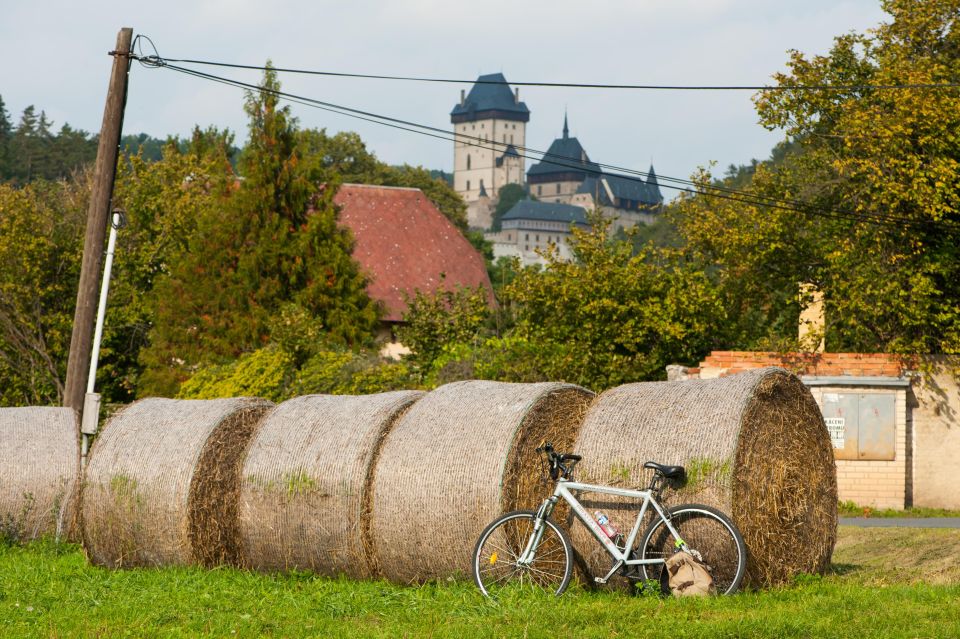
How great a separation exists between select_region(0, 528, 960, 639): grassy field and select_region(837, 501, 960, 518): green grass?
30.0 feet

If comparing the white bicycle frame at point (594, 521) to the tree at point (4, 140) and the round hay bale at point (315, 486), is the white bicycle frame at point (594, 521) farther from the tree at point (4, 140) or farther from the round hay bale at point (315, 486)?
the tree at point (4, 140)

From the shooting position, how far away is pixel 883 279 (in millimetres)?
21125

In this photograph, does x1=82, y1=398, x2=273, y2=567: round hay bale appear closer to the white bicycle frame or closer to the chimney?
the white bicycle frame

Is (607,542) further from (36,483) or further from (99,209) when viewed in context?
(99,209)

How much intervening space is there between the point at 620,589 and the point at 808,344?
45.1ft

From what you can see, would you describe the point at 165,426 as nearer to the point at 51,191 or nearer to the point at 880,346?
the point at 880,346

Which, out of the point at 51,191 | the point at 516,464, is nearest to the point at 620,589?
the point at 516,464

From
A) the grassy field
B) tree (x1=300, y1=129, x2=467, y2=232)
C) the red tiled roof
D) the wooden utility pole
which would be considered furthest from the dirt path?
tree (x1=300, y1=129, x2=467, y2=232)

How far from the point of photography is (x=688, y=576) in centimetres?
848

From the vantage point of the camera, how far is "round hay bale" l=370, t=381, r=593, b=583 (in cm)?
916

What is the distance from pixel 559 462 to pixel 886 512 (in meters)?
12.1

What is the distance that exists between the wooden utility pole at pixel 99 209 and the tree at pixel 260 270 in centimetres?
825

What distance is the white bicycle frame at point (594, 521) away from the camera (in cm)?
859

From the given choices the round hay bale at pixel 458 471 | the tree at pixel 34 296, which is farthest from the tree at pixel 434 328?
the round hay bale at pixel 458 471
